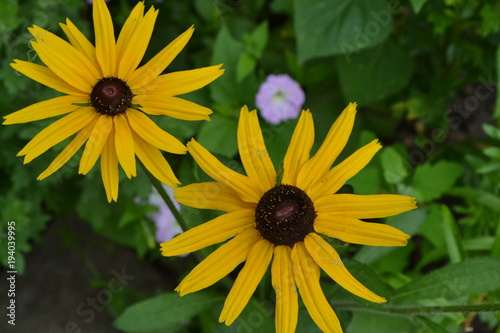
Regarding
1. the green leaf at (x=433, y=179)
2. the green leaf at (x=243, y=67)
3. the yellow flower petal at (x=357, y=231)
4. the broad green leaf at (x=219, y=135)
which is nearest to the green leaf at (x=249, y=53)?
the green leaf at (x=243, y=67)

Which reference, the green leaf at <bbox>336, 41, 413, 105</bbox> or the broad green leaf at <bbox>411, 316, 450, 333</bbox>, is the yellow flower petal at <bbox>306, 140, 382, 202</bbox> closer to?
the broad green leaf at <bbox>411, 316, 450, 333</bbox>

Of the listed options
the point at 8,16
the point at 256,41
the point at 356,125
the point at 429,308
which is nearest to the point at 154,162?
the point at 429,308

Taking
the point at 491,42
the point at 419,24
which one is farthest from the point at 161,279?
the point at 491,42

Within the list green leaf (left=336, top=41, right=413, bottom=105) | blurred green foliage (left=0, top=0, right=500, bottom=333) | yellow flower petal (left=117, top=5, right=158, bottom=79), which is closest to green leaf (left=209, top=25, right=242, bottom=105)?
blurred green foliage (left=0, top=0, right=500, bottom=333)

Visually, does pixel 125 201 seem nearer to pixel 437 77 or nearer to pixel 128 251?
pixel 128 251

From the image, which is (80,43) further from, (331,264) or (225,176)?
(331,264)

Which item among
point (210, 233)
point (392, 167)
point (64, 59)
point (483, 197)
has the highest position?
point (64, 59)

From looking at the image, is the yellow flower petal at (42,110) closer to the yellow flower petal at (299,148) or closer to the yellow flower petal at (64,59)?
the yellow flower petal at (64,59)
